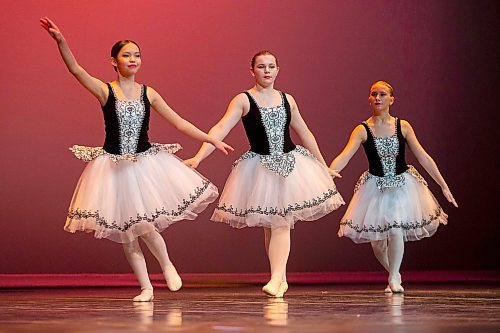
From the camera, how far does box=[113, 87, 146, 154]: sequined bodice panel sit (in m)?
4.73

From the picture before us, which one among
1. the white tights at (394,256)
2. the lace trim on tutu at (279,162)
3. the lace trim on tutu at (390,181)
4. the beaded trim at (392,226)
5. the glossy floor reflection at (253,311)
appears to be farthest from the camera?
the lace trim on tutu at (390,181)

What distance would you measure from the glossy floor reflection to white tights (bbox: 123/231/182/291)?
3.8 inches

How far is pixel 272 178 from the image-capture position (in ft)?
16.7

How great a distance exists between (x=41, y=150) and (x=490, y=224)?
3332mm

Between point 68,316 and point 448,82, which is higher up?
point 448,82

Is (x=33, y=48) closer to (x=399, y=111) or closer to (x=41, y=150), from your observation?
(x=41, y=150)

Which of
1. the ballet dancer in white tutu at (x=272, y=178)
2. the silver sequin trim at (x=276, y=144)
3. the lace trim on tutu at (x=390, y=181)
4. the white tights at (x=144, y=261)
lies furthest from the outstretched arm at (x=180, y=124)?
the lace trim on tutu at (x=390, y=181)

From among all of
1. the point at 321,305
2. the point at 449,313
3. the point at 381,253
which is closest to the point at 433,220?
the point at 381,253

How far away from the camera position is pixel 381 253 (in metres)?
5.80

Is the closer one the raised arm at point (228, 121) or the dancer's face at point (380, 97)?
the raised arm at point (228, 121)

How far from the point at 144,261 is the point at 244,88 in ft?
8.92

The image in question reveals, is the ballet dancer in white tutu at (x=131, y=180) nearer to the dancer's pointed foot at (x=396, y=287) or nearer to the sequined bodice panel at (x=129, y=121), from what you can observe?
the sequined bodice panel at (x=129, y=121)

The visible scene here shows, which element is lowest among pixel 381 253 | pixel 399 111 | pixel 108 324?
pixel 108 324

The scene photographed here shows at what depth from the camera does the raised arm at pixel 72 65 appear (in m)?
4.44
